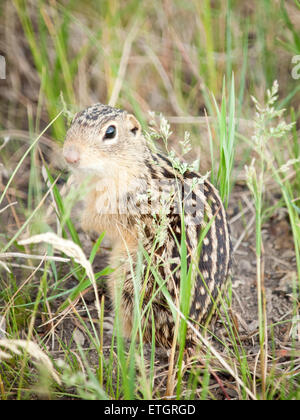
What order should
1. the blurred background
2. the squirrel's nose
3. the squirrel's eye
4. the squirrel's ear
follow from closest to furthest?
the squirrel's nose → the squirrel's eye → the squirrel's ear → the blurred background

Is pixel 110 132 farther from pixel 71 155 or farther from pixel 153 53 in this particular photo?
pixel 153 53

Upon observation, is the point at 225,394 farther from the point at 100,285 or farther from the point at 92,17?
the point at 92,17

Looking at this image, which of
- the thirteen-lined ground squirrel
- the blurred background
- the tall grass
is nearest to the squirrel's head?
the thirteen-lined ground squirrel

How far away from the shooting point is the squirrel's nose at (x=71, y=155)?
7.40 feet

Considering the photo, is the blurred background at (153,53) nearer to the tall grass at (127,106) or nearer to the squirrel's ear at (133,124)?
the tall grass at (127,106)

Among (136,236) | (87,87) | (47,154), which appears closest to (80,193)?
(136,236)

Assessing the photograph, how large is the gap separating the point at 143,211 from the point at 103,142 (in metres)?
0.44

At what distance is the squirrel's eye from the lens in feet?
7.98

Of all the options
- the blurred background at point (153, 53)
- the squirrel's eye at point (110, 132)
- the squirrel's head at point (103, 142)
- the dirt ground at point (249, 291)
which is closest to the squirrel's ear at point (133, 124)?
the squirrel's head at point (103, 142)

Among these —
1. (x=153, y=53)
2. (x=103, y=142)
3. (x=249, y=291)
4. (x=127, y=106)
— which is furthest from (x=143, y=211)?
(x=153, y=53)

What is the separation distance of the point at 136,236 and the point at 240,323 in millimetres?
834

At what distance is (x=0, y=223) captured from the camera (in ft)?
9.72

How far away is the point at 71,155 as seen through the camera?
226cm

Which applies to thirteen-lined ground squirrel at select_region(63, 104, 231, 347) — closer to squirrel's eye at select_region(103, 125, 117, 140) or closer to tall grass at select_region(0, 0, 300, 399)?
squirrel's eye at select_region(103, 125, 117, 140)
